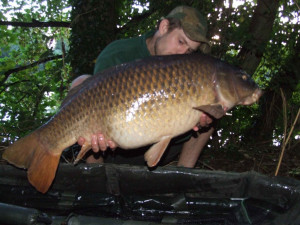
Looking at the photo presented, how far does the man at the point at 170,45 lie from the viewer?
1770mm

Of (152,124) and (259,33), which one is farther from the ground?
(259,33)

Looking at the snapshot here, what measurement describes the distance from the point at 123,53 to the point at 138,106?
2.24 feet

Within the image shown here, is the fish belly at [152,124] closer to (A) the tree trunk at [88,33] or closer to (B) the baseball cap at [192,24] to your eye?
(B) the baseball cap at [192,24]

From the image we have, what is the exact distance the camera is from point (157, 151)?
148 cm

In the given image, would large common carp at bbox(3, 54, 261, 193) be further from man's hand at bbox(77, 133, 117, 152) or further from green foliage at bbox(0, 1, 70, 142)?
green foliage at bbox(0, 1, 70, 142)

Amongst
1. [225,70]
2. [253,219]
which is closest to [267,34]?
[225,70]

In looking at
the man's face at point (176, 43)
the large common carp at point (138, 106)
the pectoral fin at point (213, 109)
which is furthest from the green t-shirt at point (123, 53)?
the pectoral fin at point (213, 109)

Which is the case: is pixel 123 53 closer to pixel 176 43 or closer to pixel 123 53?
pixel 123 53

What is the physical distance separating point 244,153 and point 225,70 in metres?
1.70

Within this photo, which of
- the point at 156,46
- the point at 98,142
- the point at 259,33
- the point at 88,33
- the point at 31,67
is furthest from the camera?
the point at 31,67

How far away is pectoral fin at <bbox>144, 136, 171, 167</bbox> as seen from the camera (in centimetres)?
146

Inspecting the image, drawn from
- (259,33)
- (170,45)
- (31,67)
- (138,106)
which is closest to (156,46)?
(170,45)

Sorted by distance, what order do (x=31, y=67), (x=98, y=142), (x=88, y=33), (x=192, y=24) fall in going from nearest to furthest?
(x=98, y=142), (x=192, y=24), (x=88, y=33), (x=31, y=67)

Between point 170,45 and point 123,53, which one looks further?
point 123,53
